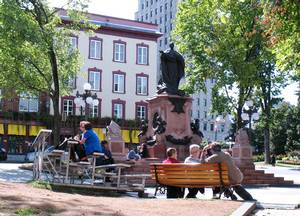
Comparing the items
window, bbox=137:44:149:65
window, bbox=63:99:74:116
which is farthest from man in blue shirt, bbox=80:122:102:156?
window, bbox=137:44:149:65

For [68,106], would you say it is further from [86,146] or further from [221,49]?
[86,146]

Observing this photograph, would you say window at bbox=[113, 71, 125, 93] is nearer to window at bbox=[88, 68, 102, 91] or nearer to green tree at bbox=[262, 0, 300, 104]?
window at bbox=[88, 68, 102, 91]

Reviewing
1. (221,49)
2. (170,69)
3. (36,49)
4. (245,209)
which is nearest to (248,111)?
(221,49)

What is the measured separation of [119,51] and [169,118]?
38535 mm

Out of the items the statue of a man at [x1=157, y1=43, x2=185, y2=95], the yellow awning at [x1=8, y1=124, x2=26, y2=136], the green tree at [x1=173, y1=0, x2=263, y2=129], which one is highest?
the green tree at [x1=173, y1=0, x2=263, y2=129]

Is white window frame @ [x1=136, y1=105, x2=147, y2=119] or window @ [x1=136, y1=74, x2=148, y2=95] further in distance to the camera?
window @ [x1=136, y1=74, x2=148, y2=95]

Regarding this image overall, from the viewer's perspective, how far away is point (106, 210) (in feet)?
25.4

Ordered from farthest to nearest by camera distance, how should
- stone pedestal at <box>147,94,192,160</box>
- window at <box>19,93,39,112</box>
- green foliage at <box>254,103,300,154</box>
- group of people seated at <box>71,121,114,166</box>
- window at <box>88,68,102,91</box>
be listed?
green foliage at <box>254,103,300,154</box>, window at <box>88,68,102,91</box>, window at <box>19,93,39,112</box>, stone pedestal at <box>147,94,192,160</box>, group of people seated at <box>71,121,114,166</box>

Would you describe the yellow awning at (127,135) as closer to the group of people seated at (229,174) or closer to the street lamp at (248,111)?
the street lamp at (248,111)

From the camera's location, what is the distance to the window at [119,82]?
192 ft

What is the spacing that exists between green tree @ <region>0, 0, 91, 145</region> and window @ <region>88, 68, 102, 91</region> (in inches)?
943

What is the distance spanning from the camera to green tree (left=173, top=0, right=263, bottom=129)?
3431 centimetres

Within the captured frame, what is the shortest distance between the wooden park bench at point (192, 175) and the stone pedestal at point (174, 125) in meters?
9.10

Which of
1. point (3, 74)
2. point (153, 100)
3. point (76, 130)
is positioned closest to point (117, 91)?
point (76, 130)
